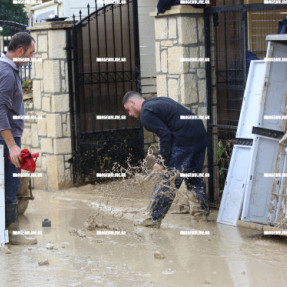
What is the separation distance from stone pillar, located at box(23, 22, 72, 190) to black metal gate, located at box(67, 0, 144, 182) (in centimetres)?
13

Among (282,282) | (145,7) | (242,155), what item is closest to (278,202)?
(242,155)

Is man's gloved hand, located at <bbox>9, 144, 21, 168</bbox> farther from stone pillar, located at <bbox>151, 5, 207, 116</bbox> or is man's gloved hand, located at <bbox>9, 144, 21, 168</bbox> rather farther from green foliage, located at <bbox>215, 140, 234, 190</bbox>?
green foliage, located at <bbox>215, 140, 234, 190</bbox>

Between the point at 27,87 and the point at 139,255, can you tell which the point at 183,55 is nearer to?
the point at 139,255

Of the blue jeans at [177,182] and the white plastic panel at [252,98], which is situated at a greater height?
the white plastic panel at [252,98]

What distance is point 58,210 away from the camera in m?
9.06

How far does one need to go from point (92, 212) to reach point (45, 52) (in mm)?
2918

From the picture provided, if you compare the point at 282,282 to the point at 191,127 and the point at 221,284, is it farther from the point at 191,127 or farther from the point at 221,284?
the point at 191,127

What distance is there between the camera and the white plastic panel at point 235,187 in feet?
25.9

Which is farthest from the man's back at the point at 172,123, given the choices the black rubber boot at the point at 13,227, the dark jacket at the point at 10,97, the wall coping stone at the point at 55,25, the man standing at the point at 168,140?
the wall coping stone at the point at 55,25

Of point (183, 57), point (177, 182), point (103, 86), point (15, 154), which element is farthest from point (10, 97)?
point (103, 86)

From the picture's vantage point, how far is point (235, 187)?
8.01m

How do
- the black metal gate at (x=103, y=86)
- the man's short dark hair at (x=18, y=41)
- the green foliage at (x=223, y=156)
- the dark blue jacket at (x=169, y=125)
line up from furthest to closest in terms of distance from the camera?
the black metal gate at (x=103, y=86) < the green foliage at (x=223, y=156) < the dark blue jacket at (x=169, y=125) < the man's short dark hair at (x=18, y=41)

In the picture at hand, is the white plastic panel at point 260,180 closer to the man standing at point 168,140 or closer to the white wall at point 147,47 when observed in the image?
the man standing at point 168,140

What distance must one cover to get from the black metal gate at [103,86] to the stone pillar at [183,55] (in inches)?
80.3
